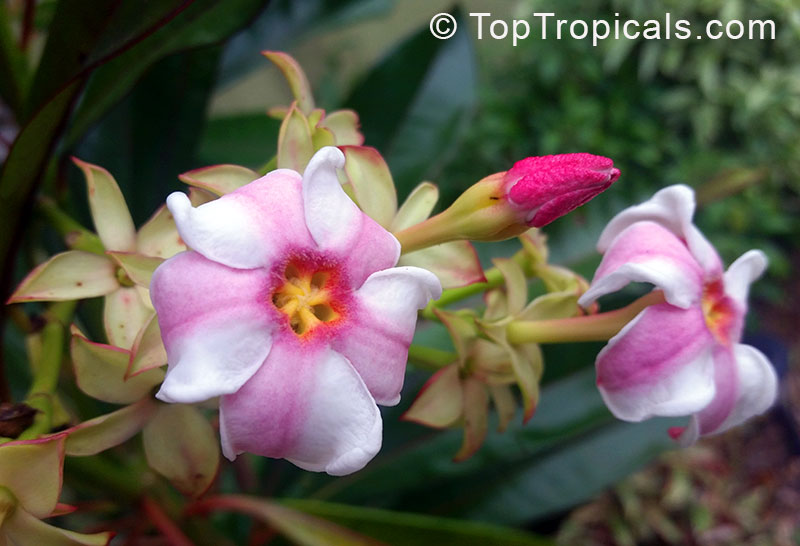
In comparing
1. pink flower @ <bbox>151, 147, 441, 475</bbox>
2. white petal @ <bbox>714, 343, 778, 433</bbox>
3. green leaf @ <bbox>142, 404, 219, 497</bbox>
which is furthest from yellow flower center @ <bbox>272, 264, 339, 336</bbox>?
white petal @ <bbox>714, 343, 778, 433</bbox>

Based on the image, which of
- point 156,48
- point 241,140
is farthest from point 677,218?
point 241,140

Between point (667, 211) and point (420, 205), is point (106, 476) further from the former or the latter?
point (667, 211)

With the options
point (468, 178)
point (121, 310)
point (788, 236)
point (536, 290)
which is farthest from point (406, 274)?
point (788, 236)

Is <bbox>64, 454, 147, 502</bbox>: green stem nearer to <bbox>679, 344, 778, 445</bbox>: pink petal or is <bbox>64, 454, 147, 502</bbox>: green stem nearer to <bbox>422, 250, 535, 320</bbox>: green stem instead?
<bbox>422, 250, 535, 320</bbox>: green stem

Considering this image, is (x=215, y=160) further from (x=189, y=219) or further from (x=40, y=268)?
(x=189, y=219)

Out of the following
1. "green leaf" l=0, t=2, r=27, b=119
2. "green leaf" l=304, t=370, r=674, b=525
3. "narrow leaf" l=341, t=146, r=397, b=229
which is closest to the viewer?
"narrow leaf" l=341, t=146, r=397, b=229

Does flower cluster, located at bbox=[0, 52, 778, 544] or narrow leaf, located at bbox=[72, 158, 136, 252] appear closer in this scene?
flower cluster, located at bbox=[0, 52, 778, 544]
